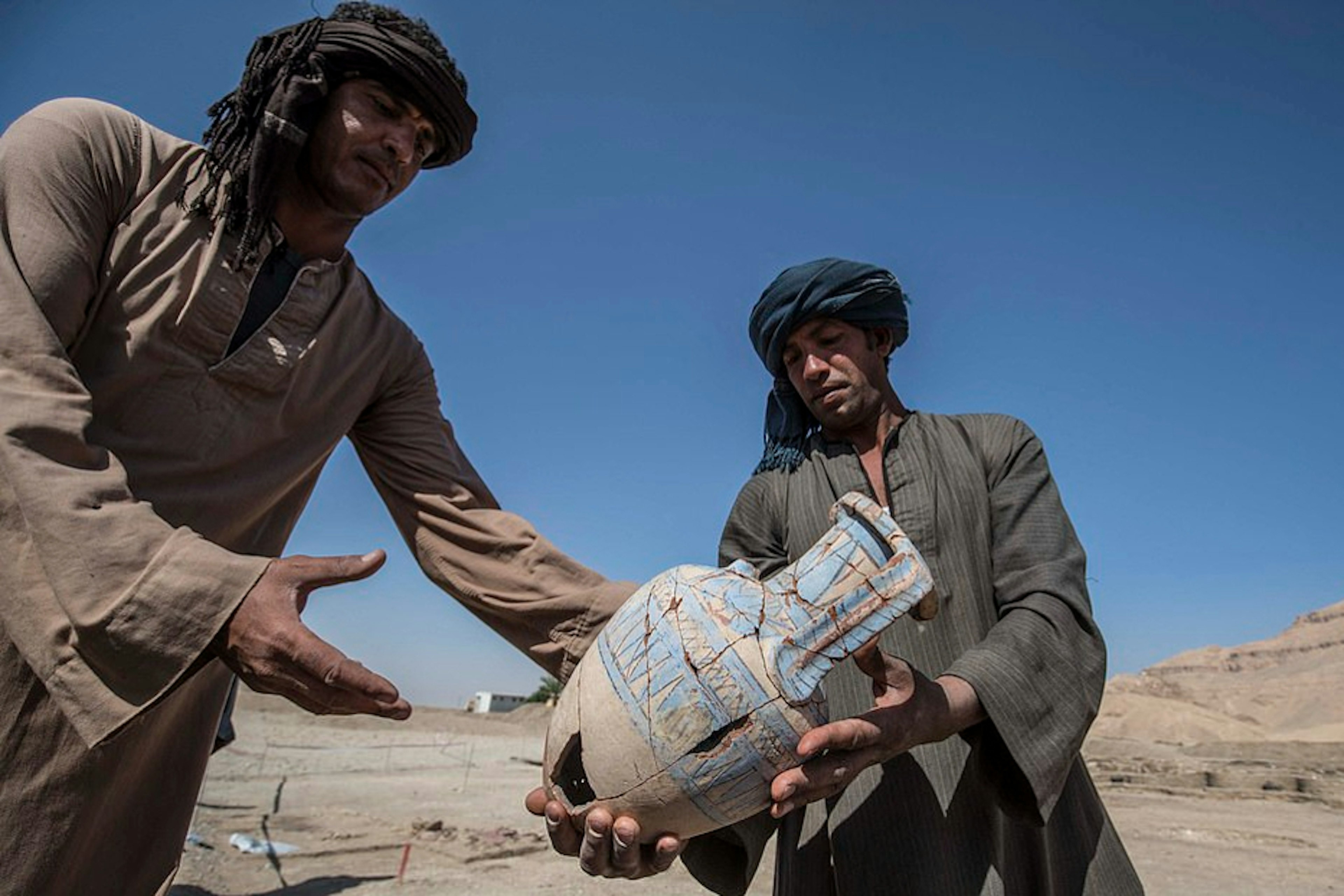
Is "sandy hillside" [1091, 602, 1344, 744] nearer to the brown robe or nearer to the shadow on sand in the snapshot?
the shadow on sand

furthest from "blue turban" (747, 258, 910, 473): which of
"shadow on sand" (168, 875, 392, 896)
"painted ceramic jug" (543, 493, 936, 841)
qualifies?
"shadow on sand" (168, 875, 392, 896)

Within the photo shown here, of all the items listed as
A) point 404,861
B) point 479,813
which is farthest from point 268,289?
point 479,813

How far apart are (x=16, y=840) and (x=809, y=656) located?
1.62 m

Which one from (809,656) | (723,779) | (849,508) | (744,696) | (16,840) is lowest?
(16,840)

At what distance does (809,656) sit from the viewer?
162cm

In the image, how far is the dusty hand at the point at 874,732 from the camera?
1.55 meters

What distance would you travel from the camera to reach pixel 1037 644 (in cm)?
184

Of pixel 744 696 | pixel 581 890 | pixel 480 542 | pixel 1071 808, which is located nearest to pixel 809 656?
pixel 744 696

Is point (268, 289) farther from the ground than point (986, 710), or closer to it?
closer to it

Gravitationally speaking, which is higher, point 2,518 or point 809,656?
point 809,656

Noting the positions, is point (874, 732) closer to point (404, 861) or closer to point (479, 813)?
point (404, 861)

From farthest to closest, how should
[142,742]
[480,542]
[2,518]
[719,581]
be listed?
[480,542] < [142,742] < [719,581] < [2,518]

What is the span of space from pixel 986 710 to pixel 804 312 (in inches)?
45.9

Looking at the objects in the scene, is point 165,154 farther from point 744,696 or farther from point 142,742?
point 744,696
